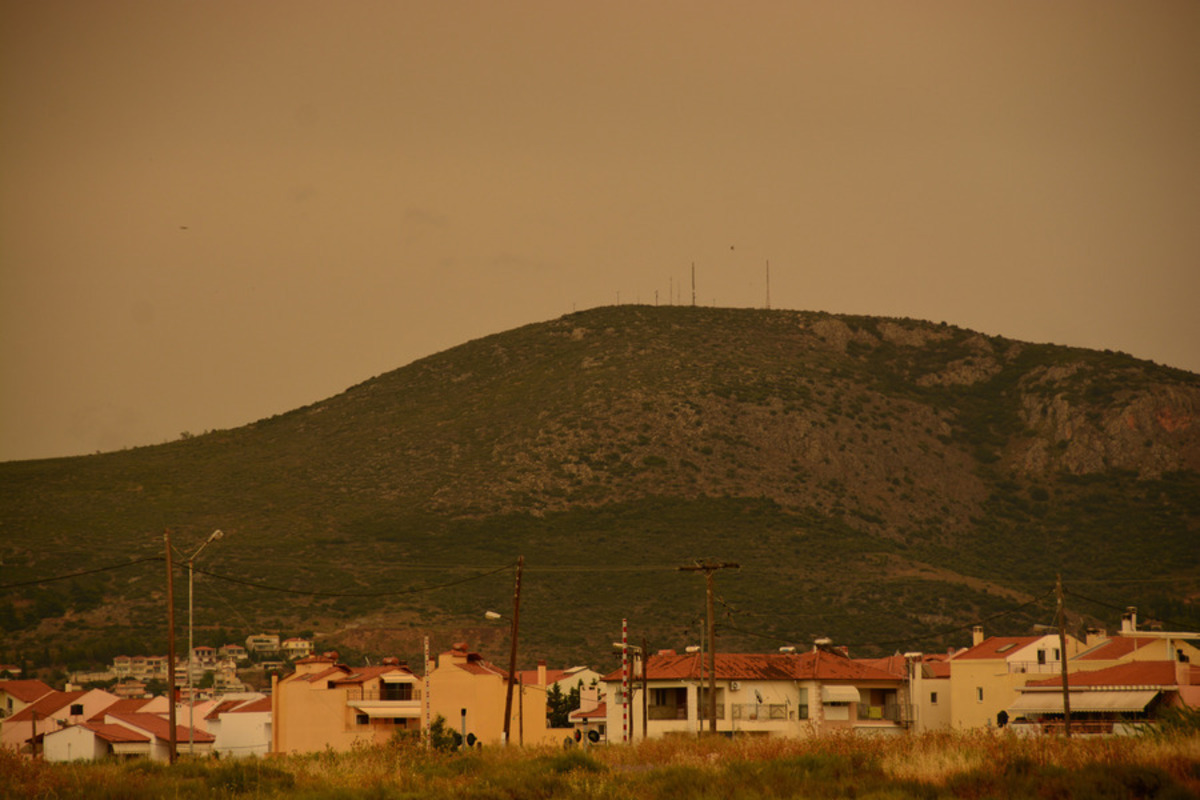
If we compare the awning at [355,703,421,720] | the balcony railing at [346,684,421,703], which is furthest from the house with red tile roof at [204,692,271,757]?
the awning at [355,703,421,720]

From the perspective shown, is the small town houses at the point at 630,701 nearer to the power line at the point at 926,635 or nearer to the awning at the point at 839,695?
the awning at the point at 839,695

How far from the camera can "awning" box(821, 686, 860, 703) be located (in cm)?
6262

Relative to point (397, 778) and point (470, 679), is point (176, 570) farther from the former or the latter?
point (397, 778)

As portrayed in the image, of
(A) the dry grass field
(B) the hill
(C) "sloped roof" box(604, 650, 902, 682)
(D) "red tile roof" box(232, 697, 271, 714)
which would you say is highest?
(B) the hill

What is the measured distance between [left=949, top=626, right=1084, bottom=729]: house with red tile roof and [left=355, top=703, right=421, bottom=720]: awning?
21788 mm

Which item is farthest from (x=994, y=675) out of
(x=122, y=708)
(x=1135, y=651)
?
(x=122, y=708)

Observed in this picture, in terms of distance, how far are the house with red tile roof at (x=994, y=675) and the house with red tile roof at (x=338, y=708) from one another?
22.3 m

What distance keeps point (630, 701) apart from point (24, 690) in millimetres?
32716

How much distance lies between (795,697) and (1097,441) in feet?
315

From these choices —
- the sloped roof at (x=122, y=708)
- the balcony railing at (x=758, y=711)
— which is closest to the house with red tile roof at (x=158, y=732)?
the sloped roof at (x=122, y=708)

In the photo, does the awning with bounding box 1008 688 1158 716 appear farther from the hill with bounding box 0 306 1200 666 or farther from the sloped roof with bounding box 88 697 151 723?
the hill with bounding box 0 306 1200 666

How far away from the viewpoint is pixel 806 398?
15300 centimetres

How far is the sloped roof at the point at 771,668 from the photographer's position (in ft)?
208

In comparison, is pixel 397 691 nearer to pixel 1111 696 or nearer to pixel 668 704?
pixel 668 704
